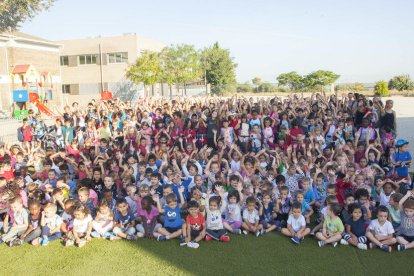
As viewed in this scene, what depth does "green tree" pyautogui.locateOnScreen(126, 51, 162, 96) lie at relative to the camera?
107ft

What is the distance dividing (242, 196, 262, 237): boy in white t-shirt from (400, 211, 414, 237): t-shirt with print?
213 cm

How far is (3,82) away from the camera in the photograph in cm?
2762

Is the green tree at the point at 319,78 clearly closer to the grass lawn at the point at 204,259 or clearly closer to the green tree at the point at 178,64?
the green tree at the point at 178,64

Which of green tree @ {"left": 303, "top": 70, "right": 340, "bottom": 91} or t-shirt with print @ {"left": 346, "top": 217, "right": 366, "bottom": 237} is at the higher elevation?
green tree @ {"left": 303, "top": 70, "right": 340, "bottom": 91}

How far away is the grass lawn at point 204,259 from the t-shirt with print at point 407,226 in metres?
0.28

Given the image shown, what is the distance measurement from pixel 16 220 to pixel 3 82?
85.2ft

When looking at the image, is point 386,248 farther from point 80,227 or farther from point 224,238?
point 80,227

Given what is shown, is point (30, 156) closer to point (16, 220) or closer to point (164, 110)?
point (16, 220)

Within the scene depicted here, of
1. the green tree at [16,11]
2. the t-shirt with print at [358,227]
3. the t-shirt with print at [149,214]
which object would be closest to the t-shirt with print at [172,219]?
the t-shirt with print at [149,214]

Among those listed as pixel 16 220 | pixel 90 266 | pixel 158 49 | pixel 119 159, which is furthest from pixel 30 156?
pixel 158 49

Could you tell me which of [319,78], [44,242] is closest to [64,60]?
[319,78]

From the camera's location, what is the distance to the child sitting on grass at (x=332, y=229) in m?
5.36

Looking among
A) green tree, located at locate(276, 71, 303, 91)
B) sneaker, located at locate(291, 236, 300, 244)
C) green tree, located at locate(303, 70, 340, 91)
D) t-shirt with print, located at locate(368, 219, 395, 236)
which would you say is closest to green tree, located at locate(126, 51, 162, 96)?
green tree, located at locate(276, 71, 303, 91)

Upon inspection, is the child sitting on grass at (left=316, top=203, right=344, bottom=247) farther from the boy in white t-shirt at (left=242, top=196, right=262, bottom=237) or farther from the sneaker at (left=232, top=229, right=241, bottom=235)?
the sneaker at (left=232, top=229, right=241, bottom=235)
